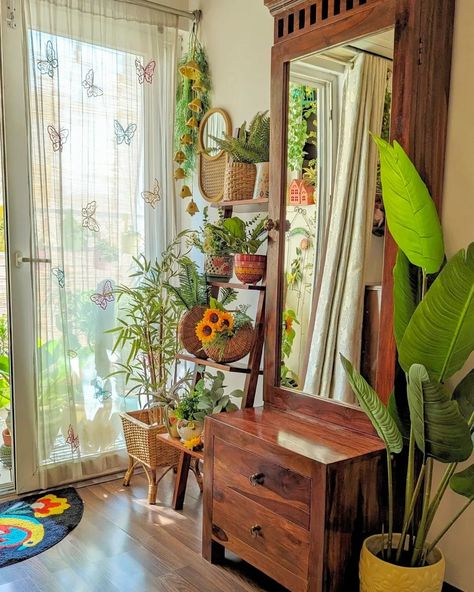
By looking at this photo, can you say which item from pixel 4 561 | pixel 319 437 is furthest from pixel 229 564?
pixel 4 561

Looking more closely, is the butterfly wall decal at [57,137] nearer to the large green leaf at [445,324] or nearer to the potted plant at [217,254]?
the potted plant at [217,254]

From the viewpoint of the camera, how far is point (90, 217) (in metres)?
2.68

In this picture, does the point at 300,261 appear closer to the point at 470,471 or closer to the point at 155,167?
the point at 470,471

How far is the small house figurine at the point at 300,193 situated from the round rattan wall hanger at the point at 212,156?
2.23 ft

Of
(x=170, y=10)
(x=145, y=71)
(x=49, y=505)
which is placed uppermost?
(x=170, y=10)

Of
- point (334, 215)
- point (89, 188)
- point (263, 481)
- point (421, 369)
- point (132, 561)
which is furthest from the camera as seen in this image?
point (89, 188)

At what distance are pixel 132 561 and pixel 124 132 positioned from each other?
1.91m

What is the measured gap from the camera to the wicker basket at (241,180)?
2346 millimetres

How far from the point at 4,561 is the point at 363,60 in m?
2.12

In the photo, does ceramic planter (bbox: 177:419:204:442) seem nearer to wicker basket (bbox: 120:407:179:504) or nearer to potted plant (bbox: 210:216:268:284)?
wicker basket (bbox: 120:407:179:504)

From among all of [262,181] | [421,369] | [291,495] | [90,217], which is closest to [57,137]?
[90,217]

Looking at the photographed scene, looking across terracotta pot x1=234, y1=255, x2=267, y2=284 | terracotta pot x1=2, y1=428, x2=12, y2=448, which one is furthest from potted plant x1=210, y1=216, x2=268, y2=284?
terracotta pot x1=2, y1=428, x2=12, y2=448

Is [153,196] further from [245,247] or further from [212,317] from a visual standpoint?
[212,317]

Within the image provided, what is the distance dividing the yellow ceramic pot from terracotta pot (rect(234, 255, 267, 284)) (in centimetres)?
107
